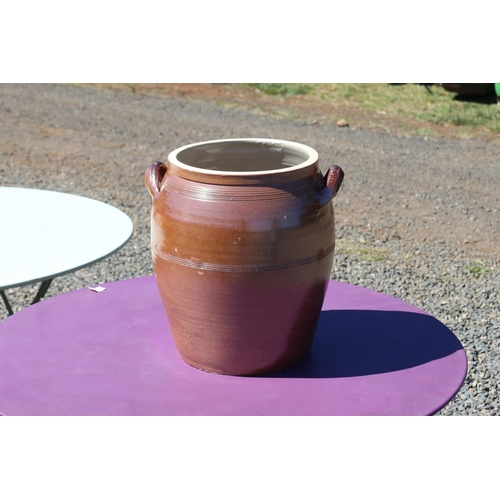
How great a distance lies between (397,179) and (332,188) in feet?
14.6

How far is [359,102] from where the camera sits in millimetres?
8742

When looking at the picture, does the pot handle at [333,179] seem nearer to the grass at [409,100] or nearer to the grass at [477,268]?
the grass at [477,268]

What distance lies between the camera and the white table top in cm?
247

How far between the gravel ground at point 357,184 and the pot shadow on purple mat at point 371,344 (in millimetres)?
1181

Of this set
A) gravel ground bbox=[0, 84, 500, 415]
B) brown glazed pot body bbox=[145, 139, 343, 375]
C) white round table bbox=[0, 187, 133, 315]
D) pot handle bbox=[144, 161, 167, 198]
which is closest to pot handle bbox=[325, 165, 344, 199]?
brown glazed pot body bbox=[145, 139, 343, 375]

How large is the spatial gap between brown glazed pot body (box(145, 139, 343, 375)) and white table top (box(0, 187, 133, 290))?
2.10 ft

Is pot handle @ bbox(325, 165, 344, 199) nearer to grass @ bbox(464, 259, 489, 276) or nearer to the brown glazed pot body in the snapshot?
the brown glazed pot body

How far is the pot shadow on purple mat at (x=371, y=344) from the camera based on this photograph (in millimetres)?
2010

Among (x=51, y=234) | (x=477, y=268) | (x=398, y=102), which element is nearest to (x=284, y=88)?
(x=398, y=102)

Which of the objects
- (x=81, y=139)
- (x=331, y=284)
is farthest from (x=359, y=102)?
(x=331, y=284)

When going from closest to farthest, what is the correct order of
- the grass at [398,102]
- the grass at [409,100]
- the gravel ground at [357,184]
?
the gravel ground at [357,184]
the grass at [398,102]
the grass at [409,100]

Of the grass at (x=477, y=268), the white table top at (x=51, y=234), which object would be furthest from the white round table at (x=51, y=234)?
the grass at (x=477, y=268)

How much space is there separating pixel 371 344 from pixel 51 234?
4.26ft
